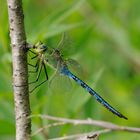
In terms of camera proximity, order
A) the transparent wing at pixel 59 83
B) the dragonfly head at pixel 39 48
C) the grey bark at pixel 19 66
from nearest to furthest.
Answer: the grey bark at pixel 19 66, the dragonfly head at pixel 39 48, the transparent wing at pixel 59 83

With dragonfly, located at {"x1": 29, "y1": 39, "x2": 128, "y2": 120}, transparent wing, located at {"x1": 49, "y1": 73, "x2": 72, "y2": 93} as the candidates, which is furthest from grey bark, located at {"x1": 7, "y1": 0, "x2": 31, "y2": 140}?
transparent wing, located at {"x1": 49, "y1": 73, "x2": 72, "y2": 93}

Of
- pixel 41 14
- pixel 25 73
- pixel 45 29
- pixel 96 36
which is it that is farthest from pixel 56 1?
pixel 25 73

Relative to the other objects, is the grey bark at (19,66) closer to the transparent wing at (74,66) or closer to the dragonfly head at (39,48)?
the dragonfly head at (39,48)

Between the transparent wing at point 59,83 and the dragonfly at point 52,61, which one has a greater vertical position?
the dragonfly at point 52,61

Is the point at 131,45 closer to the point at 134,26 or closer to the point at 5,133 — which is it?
the point at 134,26

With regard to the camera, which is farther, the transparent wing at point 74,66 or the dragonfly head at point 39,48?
the transparent wing at point 74,66

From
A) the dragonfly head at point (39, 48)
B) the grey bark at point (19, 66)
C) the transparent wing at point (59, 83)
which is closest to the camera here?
the grey bark at point (19, 66)

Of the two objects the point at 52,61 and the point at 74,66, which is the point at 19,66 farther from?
the point at 74,66

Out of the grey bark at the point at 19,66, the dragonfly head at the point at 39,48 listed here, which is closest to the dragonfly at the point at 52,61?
the dragonfly head at the point at 39,48

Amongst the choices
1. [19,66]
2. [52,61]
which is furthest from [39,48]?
[19,66]
